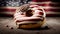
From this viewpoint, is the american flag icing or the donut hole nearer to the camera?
the american flag icing

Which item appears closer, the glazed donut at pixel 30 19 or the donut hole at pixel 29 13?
the glazed donut at pixel 30 19

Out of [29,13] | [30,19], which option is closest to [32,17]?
[30,19]

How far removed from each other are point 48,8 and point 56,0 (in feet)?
1.13

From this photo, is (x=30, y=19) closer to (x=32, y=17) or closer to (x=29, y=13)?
(x=32, y=17)

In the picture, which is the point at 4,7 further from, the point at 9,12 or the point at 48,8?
the point at 48,8

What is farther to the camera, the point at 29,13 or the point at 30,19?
the point at 29,13

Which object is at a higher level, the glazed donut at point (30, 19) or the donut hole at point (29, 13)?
the donut hole at point (29, 13)

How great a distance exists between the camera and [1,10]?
18.7ft

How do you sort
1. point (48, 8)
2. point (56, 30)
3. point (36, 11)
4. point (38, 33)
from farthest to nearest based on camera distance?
point (48, 8)
point (36, 11)
point (56, 30)
point (38, 33)

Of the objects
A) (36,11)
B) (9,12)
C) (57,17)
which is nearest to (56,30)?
(36,11)

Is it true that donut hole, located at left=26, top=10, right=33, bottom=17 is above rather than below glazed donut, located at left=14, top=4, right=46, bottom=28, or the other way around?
above

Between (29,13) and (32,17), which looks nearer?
(32,17)

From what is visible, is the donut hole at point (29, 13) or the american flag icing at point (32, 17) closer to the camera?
the american flag icing at point (32, 17)

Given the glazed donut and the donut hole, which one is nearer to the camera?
the glazed donut
